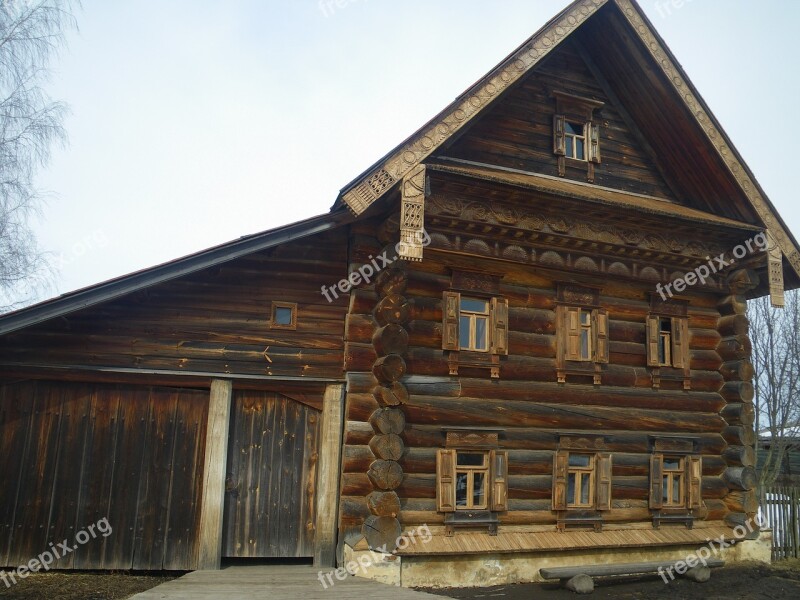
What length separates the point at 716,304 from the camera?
555 inches

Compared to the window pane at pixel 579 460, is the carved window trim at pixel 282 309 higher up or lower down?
higher up

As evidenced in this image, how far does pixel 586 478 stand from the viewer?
40.5 ft

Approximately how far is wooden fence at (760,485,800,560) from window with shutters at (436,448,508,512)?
8.76 meters

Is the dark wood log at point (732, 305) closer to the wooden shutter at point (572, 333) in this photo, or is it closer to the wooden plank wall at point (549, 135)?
the wooden plank wall at point (549, 135)

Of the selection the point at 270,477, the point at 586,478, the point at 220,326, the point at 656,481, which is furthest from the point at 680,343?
the point at 220,326

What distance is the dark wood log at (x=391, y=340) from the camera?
34.7 feet

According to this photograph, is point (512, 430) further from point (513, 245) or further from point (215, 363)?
point (215, 363)

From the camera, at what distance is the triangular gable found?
1014 centimetres

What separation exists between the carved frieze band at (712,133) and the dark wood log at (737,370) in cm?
215

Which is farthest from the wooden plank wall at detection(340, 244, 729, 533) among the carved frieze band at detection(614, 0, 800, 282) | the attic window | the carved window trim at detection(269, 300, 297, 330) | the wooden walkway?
the attic window

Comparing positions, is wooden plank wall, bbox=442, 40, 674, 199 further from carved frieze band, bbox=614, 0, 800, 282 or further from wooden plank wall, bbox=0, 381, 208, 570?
wooden plank wall, bbox=0, 381, 208, 570

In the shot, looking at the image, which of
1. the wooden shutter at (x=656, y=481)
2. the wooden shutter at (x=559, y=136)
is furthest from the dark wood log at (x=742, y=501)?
the wooden shutter at (x=559, y=136)

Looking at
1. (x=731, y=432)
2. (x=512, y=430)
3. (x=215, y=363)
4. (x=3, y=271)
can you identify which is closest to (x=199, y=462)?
(x=215, y=363)

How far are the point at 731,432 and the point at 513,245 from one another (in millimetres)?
6264
